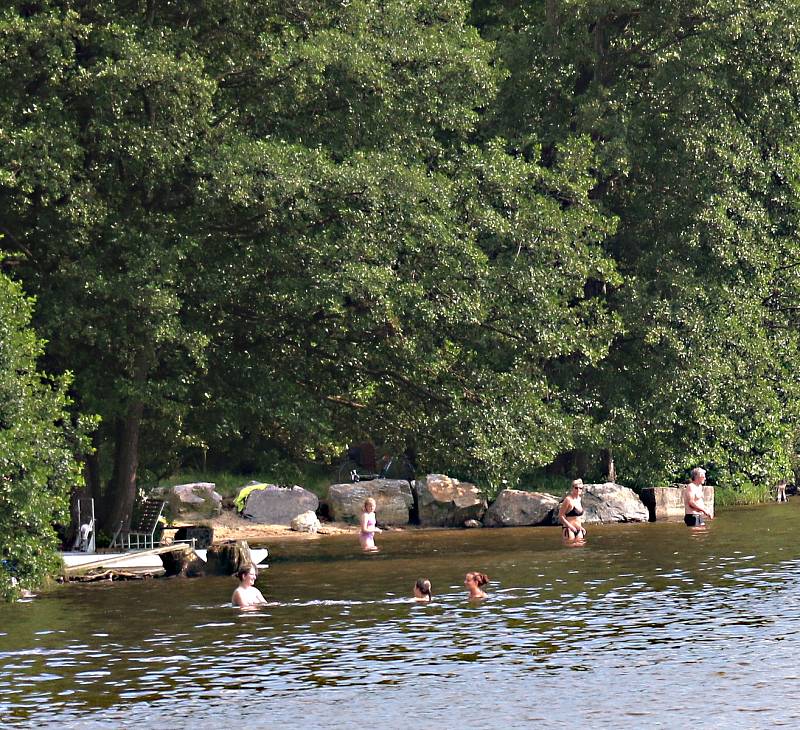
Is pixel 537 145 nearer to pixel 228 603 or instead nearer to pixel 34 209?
pixel 34 209

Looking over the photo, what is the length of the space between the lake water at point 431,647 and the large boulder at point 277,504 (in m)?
9.99

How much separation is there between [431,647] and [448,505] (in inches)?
875

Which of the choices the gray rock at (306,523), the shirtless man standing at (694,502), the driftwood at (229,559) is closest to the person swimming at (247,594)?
the driftwood at (229,559)

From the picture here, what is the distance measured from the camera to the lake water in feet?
60.6

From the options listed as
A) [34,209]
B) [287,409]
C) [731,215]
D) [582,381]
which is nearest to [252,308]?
[287,409]

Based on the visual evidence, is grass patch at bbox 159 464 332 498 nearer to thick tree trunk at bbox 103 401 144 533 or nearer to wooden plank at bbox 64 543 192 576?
thick tree trunk at bbox 103 401 144 533

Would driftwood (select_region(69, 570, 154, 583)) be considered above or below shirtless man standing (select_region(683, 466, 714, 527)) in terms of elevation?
below

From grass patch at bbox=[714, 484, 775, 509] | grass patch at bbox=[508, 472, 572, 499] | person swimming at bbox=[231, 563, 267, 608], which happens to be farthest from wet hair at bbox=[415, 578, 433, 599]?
grass patch at bbox=[714, 484, 775, 509]

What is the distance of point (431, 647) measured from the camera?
23.0 m

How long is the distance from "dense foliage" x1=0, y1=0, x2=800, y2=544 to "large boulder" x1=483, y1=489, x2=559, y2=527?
236cm

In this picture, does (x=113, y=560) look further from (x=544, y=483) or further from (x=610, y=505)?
(x=544, y=483)

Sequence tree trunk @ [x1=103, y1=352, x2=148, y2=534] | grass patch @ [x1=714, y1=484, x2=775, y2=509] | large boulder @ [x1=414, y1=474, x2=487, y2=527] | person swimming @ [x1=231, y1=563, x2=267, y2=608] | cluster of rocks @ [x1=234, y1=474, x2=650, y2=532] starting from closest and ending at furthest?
person swimming @ [x1=231, y1=563, x2=267, y2=608], tree trunk @ [x1=103, y1=352, x2=148, y2=534], cluster of rocks @ [x1=234, y1=474, x2=650, y2=532], large boulder @ [x1=414, y1=474, x2=487, y2=527], grass patch @ [x1=714, y1=484, x2=775, y2=509]

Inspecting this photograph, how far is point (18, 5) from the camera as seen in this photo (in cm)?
3394

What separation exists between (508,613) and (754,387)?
2326cm
